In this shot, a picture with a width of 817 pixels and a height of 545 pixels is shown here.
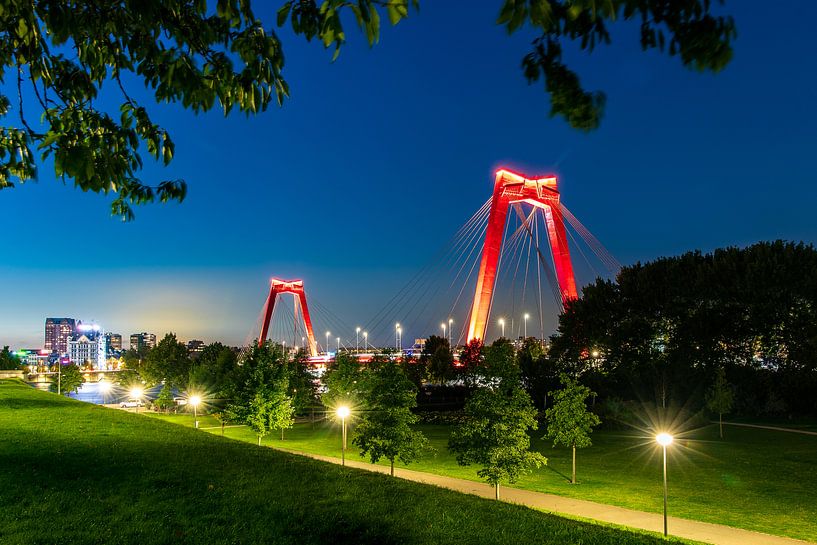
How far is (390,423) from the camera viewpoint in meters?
21.4

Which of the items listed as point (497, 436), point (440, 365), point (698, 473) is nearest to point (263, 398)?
point (497, 436)

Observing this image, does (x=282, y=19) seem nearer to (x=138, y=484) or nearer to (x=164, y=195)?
(x=164, y=195)

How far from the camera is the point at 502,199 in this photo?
174 feet

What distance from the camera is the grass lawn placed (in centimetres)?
1655

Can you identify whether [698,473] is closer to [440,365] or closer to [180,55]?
[180,55]

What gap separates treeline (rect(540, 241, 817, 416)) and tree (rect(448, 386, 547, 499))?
22119 millimetres

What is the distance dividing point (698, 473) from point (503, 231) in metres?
30.4

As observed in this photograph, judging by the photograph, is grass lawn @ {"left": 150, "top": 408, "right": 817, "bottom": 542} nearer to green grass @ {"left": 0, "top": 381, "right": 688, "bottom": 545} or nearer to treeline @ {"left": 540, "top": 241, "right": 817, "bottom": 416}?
treeline @ {"left": 540, "top": 241, "right": 817, "bottom": 416}

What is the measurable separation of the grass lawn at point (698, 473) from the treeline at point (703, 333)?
19.1 feet

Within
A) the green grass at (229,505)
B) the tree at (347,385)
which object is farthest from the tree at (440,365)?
the green grass at (229,505)

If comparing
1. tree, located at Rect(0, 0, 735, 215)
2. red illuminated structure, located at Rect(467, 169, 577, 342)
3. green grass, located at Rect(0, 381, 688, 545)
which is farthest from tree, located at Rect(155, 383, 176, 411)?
tree, located at Rect(0, 0, 735, 215)

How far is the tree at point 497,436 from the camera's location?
59.2 ft

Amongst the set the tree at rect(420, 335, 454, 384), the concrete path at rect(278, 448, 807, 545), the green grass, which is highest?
the green grass

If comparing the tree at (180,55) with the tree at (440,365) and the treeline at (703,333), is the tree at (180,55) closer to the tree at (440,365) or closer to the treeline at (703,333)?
the treeline at (703,333)
